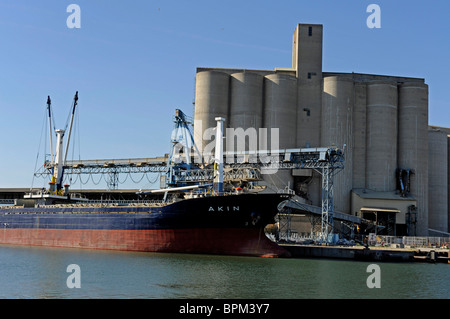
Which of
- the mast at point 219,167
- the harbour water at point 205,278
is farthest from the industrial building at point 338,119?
the harbour water at point 205,278

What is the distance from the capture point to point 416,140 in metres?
63.1

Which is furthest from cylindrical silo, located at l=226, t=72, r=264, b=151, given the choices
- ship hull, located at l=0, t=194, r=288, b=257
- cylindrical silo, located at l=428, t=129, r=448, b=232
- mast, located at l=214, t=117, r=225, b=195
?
ship hull, located at l=0, t=194, r=288, b=257

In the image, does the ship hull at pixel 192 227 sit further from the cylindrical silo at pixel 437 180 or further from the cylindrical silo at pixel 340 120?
the cylindrical silo at pixel 437 180

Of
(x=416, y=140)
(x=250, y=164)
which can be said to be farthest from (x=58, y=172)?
(x=416, y=140)

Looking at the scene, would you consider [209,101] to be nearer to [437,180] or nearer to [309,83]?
[309,83]

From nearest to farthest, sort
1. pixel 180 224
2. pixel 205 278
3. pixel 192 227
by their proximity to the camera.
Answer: pixel 205 278
pixel 192 227
pixel 180 224

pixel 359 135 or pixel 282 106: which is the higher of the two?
pixel 282 106

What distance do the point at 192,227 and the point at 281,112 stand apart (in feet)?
102

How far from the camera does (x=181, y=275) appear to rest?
24906mm

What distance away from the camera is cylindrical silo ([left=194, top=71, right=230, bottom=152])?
207 feet

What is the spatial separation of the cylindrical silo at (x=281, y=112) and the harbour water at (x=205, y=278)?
2935 cm

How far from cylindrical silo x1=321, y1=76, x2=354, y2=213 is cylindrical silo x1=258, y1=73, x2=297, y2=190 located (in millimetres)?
3757
